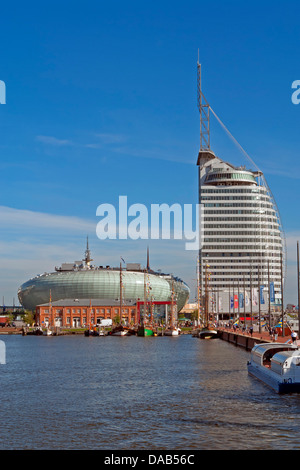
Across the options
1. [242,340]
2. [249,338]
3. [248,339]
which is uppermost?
[249,338]

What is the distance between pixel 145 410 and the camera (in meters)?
46.0

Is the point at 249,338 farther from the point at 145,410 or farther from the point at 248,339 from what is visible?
the point at 145,410

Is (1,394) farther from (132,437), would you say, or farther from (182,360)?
(182,360)

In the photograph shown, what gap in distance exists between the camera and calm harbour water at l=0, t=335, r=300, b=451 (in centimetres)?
3569

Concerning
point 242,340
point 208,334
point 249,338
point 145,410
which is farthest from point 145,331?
point 145,410

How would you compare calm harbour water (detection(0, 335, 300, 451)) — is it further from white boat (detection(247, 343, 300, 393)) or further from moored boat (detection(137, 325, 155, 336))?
moored boat (detection(137, 325, 155, 336))

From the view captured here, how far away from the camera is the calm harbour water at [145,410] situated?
35688 mm

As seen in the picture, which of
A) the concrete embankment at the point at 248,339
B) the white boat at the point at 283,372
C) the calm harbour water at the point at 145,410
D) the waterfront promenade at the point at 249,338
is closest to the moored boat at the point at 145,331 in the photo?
the concrete embankment at the point at 248,339

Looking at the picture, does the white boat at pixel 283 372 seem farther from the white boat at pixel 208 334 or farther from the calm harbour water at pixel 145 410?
the white boat at pixel 208 334

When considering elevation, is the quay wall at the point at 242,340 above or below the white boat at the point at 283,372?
below

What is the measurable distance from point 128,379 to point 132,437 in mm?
30860

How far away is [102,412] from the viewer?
150 ft
